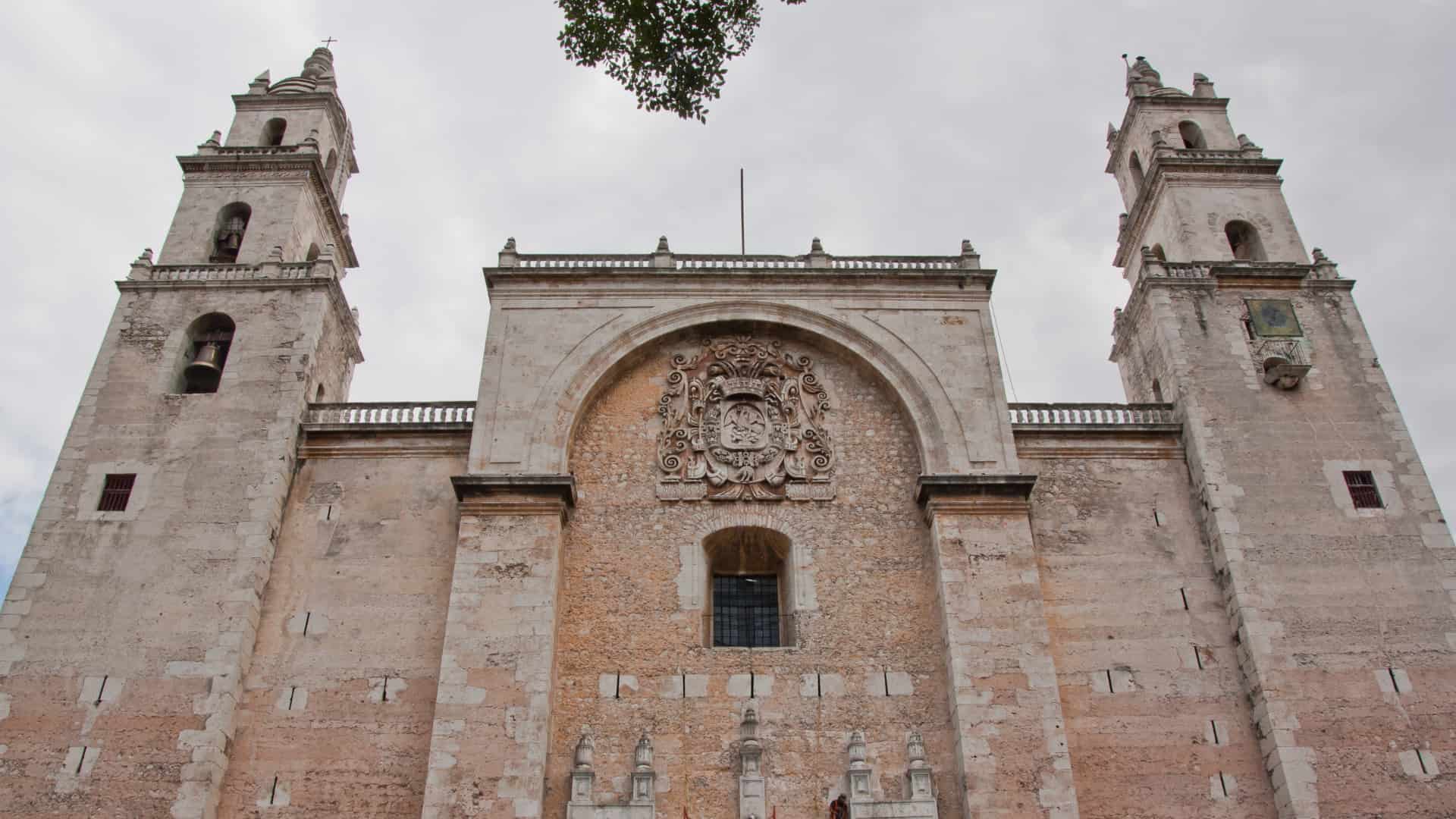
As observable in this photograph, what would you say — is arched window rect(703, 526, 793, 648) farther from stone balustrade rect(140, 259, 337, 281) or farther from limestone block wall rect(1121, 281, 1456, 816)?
stone balustrade rect(140, 259, 337, 281)

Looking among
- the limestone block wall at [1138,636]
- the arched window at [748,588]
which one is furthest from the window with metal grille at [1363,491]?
the arched window at [748,588]

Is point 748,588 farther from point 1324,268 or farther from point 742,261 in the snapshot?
point 1324,268

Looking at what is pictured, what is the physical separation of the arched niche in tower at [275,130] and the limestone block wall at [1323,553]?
19970 millimetres

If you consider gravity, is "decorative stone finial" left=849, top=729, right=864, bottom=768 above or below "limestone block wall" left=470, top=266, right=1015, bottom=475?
below

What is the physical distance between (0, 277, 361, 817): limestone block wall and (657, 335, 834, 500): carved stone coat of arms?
23.0 ft

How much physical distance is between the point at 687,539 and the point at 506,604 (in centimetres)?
329

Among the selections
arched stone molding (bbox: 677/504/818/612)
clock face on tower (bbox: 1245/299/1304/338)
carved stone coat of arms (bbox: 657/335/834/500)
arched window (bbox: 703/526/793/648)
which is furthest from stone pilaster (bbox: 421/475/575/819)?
clock face on tower (bbox: 1245/299/1304/338)

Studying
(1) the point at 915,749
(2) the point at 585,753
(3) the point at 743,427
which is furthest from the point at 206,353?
(1) the point at 915,749

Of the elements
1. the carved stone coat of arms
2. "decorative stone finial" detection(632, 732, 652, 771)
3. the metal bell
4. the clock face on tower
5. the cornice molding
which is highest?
the cornice molding

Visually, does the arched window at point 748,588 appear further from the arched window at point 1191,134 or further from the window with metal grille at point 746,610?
the arched window at point 1191,134

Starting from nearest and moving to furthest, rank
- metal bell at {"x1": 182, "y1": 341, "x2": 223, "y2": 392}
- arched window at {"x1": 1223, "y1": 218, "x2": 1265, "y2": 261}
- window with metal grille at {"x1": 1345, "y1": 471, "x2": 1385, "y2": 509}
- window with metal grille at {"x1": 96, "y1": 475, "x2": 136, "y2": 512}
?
window with metal grille at {"x1": 96, "y1": 475, "x2": 136, "y2": 512}, window with metal grille at {"x1": 1345, "y1": 471, "x2": 1385, "y2": 509}, metal bell at {"x1": 182, "y1": 341, "x2": 223, "y2": 392}, arched window at {"x1": 1223, "y1": 218, "x2": 1265, "y2": 261}

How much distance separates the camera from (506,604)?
17.5 metres

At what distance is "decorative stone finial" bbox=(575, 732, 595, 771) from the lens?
16453 mm

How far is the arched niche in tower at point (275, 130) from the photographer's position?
25875 millimetres
